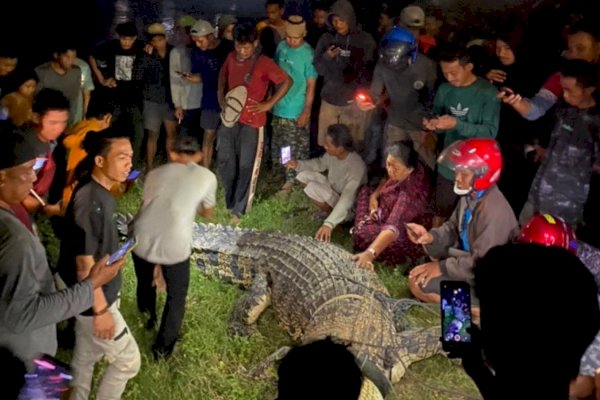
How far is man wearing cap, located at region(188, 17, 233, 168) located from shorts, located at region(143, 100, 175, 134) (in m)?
0.43

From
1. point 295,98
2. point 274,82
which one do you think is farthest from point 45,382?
point 295,98

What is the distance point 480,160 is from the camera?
453 cm

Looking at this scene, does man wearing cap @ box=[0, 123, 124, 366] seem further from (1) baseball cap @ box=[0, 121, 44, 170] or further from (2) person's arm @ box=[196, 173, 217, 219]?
(2) person's arm @ box=[196, 173, 217, 219]

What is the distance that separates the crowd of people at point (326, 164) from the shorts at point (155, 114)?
2 cm

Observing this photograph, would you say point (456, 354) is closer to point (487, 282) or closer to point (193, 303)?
point (487, 282)

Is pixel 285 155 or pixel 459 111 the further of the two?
pixel 285 155

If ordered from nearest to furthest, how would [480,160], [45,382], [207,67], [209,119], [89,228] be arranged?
[45,382]
[89,228]
[480,160]
[207,67]
[209,119]

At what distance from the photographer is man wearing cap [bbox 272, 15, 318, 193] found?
6682mm

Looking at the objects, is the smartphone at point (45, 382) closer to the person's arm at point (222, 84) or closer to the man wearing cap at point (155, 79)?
the person's arm at point (222, 84)

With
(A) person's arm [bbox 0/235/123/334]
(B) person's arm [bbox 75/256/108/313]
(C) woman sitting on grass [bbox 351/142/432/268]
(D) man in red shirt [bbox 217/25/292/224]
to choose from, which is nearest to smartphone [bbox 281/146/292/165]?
(D) man in red shirt [bbox 217/25/292/224]

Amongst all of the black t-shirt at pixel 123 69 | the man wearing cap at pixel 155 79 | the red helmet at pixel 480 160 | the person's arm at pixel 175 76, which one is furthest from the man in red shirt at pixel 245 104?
the red helmet at pixel 480 160

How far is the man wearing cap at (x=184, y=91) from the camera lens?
713 centimetres

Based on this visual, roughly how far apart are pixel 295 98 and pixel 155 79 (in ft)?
5.18

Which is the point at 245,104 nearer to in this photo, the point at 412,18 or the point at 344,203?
the point at 344,203
